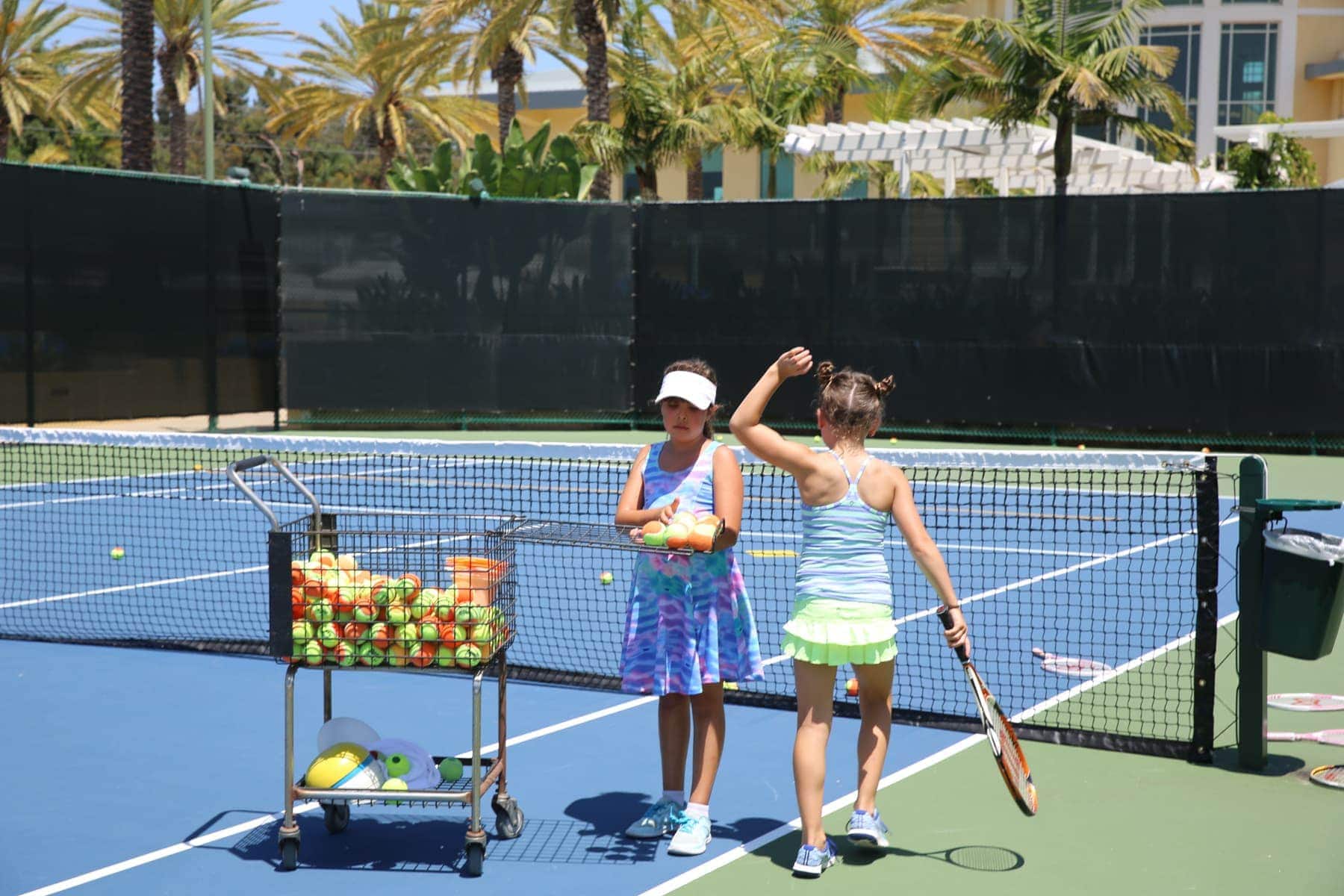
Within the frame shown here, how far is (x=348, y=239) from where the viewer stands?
1744 centimetres

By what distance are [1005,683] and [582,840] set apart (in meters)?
2.62

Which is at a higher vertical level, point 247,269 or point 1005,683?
point 247,269

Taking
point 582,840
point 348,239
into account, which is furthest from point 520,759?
point 348,239

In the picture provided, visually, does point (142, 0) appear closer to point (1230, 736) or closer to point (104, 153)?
point (1230, 736)

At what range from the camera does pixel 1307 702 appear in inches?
246

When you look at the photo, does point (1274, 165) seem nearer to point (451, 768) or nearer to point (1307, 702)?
point (1307, 702)

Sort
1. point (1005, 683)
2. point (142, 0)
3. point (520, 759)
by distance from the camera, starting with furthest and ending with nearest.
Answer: point (142, 0) → point (1005, 683) → point (520, 759)

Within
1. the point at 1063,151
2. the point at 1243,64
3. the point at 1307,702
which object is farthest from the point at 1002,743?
the point at 1243,64

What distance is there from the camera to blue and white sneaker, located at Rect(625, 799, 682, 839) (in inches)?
185

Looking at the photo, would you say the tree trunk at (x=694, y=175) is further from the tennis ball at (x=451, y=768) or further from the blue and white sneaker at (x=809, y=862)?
the blue and white sneaker at (x=809, y=862)

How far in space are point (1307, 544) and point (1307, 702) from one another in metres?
1.44

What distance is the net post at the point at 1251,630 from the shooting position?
17.4 ft

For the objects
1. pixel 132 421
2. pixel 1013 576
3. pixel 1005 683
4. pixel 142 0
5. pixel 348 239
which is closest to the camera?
pixel 1005 683

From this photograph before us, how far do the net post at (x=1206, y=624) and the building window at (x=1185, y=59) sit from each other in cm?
3897
